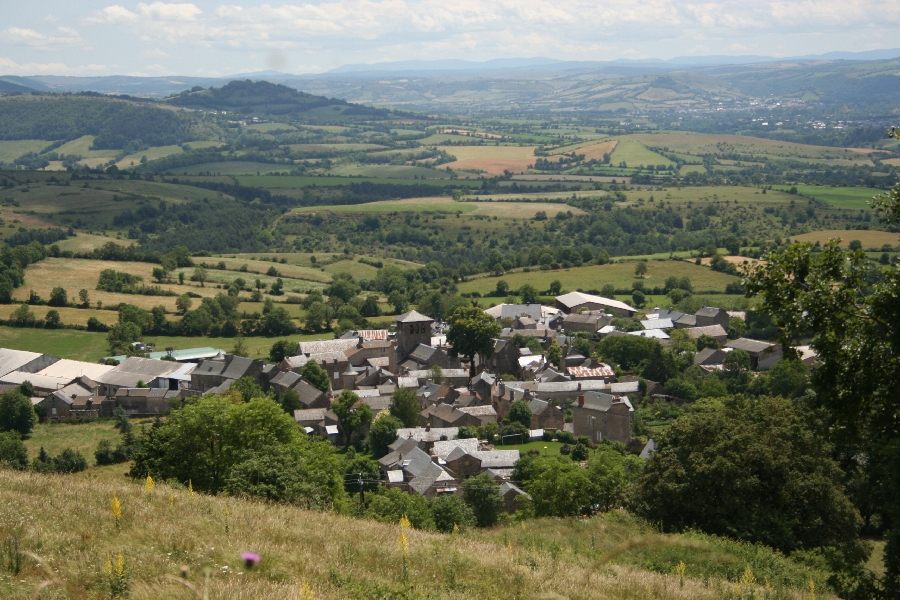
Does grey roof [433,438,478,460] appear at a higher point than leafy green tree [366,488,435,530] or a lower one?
lower

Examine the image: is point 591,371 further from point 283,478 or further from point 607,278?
point 283,478

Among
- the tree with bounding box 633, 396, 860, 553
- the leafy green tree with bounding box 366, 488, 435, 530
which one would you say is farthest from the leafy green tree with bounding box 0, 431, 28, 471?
the tree with bounding box 633, 396, 860, 553

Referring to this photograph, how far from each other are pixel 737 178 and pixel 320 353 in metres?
144

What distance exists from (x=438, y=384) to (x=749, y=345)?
23273 millimetres

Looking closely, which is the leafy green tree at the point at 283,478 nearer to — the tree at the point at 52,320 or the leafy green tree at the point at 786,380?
the leafy green tree at the point at 786,380

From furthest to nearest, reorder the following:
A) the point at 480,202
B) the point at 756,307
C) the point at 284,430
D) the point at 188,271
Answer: the point at 480,202
the point at 188,271
the point at 284,430
the point at 756,307

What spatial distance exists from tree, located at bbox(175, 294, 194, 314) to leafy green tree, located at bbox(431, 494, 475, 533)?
52.5 meters

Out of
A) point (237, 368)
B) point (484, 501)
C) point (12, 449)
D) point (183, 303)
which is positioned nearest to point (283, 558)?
point (484, 501)

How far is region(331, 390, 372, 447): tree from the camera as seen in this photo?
49.8 metres

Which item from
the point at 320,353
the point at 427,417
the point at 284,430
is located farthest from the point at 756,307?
the point at 320,353

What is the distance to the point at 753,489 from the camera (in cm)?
2209

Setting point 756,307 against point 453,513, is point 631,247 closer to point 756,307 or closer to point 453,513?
point 453,513

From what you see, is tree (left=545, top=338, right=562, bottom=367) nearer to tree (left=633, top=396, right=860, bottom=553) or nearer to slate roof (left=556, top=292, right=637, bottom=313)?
slate roof (left=556, top=292, right=637, bottom=313)

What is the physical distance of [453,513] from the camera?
32.3m
